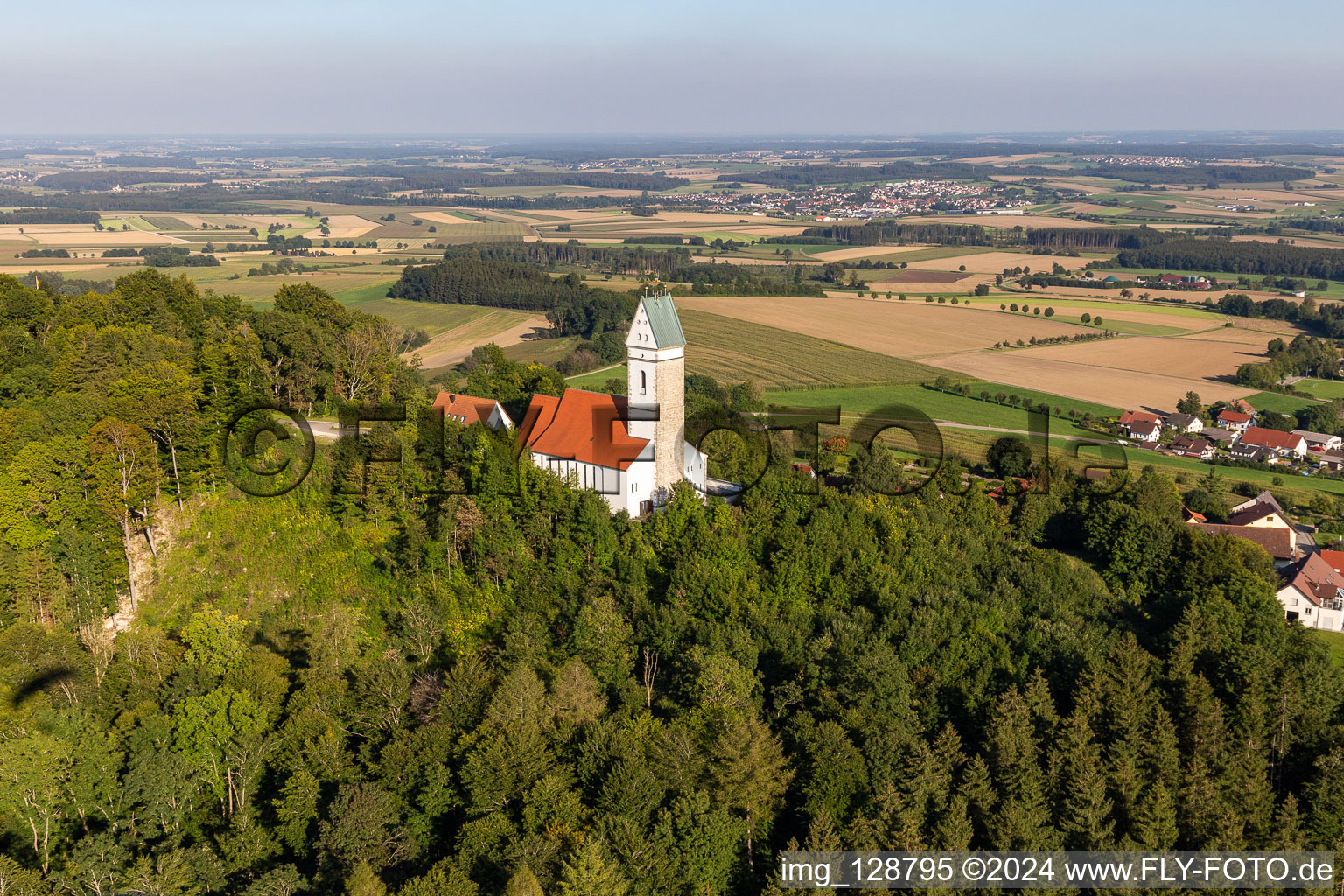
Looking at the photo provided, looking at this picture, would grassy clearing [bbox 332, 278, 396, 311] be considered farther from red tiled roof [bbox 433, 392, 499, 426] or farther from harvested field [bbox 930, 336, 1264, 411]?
harvested field [bbox 930, 336, 1264, 411]

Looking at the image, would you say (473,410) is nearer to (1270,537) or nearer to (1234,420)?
(1270,537)

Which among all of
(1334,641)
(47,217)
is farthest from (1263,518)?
(47,217)

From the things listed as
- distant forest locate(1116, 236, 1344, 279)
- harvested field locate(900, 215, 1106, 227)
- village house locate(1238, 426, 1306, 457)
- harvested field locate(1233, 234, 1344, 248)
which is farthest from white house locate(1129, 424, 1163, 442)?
harvested field locate(900, 215, 1106, 227)

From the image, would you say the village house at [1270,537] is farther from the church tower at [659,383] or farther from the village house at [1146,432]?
the church tower at [659,383]

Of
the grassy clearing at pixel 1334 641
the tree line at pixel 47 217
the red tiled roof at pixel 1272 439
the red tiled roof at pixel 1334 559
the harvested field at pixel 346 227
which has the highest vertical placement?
the tree line at pixel 47 217

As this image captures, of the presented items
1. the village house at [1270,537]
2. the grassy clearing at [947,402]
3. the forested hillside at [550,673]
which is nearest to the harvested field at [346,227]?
the grassy clearing at [947,402]
